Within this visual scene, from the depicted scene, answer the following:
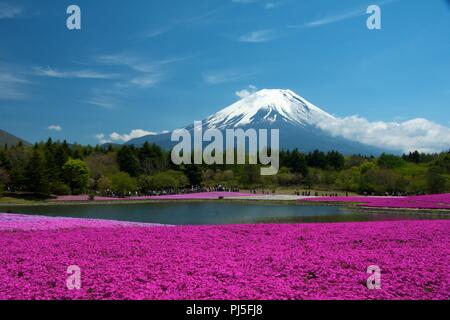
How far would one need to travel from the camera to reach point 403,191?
6162 centimetres

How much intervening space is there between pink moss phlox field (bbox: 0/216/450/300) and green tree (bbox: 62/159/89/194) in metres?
48.6

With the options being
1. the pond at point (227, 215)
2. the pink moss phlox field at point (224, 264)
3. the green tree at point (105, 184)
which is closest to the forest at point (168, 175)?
the green tree at point (105, 184)

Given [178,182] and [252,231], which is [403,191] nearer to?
[178,182]

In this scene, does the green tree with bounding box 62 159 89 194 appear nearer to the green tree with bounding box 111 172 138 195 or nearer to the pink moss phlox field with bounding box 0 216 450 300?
the green tree with bounding box 111 172 138 195

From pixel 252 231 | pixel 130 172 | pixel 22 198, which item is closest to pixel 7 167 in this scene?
pixel 22 198

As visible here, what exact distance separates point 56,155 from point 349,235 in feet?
195

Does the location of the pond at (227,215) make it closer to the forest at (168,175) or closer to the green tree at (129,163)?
the forest at (168,175)

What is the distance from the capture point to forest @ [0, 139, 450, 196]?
5509 centimetres

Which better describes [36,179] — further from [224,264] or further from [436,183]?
[436,183]

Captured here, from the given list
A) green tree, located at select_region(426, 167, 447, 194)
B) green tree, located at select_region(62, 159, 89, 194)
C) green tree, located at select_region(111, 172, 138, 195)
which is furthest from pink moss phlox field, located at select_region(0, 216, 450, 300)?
green tree, located at select_region(111, 172, 138, 195)

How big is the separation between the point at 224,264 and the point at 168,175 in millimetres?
60988

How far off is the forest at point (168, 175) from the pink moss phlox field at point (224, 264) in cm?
4405

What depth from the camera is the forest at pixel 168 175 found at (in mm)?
A: 55094

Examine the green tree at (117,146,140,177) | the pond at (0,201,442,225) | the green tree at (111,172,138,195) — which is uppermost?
the green tree at (117,146,140,177)
